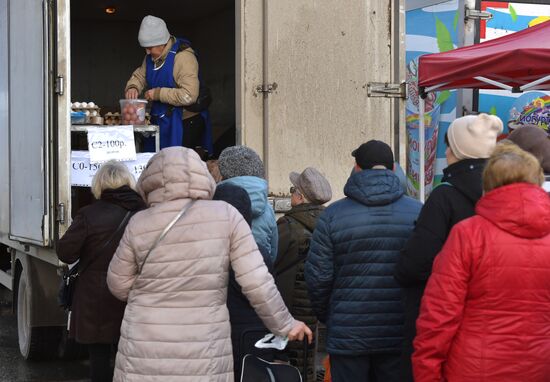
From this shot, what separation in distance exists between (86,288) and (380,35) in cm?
320

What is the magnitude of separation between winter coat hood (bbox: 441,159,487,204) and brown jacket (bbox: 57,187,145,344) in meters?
2.15

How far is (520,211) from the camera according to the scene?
11.7 feet

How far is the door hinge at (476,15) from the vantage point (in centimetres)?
990

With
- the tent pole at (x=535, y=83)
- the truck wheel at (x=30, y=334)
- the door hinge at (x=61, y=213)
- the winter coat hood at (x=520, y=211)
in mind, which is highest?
the tent pole at (x=535, y=83)

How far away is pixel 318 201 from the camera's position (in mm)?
6062

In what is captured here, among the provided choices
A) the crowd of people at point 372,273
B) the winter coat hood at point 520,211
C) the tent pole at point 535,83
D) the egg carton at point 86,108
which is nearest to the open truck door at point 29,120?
the egg carton at point 86,108

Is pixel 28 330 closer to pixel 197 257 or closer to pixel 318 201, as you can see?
pixel 318 201

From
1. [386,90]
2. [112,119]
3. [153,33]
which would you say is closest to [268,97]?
[386,90]

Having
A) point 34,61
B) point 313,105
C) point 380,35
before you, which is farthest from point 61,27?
point 380,35

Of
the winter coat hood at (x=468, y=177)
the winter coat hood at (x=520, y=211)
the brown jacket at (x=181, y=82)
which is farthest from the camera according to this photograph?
the brown jacket at (x=181, y=82)

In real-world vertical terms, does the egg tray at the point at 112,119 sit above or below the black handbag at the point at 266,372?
above

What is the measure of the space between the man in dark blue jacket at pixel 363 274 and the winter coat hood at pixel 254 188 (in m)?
0.87

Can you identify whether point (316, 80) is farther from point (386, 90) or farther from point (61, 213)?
point (61, 213)

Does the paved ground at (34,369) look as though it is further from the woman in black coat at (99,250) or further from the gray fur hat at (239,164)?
the gray fur hat at (239,164)
